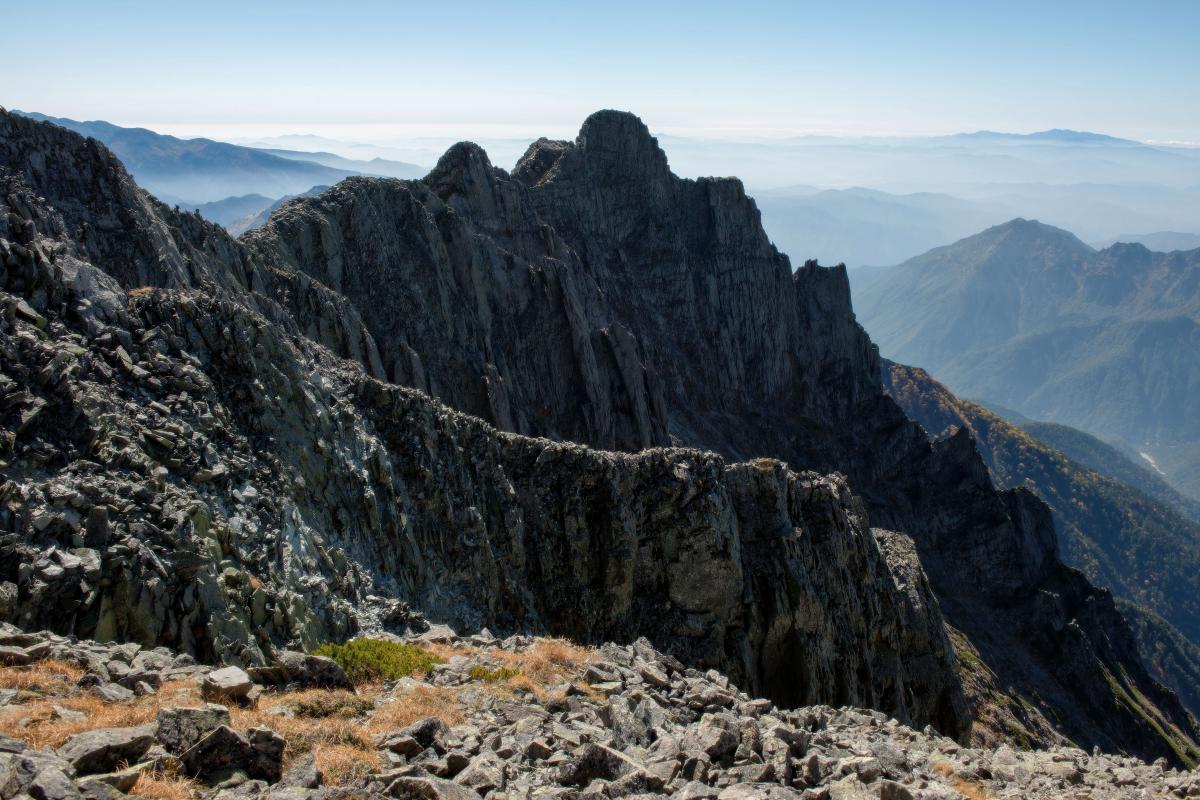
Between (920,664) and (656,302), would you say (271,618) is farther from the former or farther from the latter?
(656,302)

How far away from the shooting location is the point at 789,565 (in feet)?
150

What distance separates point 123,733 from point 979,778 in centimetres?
1839

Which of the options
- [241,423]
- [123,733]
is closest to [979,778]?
[123,733]

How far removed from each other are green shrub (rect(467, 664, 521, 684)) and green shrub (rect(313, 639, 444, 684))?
1365 millimetres

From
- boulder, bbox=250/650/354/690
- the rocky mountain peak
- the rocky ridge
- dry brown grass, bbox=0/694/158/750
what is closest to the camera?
the rocky ridge

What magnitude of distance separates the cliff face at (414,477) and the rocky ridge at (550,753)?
4.83 metres

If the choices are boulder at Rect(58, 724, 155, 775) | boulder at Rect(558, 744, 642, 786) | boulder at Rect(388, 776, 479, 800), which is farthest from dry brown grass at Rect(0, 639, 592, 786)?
boulder at Rect(558, 744, 642, 786)

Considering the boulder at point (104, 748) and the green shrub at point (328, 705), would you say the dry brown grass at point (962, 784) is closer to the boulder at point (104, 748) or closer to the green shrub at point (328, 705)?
the green shrub at point (328, 705)

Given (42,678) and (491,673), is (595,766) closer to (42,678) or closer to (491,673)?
(491,673)

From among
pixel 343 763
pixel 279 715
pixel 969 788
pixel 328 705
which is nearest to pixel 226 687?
pixel 279 715

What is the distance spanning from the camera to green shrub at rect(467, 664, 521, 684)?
21625 millimetres

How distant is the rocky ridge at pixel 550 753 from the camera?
12.7 m

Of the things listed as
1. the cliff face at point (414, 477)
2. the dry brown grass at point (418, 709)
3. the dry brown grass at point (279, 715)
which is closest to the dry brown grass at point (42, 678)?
the dry brown grass at point (279, 715)

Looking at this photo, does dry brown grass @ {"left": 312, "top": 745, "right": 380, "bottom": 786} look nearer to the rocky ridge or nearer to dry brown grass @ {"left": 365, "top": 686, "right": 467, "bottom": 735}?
the rocky ridge
